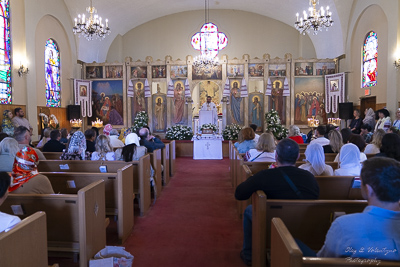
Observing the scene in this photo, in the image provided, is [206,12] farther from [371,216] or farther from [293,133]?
[371,216]

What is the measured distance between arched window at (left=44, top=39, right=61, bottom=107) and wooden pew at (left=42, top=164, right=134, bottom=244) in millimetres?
10675

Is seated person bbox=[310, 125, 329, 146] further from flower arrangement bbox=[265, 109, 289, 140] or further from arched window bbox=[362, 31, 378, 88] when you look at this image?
arched window bbox=[362, 31, 378, 88]

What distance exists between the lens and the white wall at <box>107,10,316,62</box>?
18.4m

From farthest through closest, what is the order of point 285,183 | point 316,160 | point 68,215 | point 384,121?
point 384,121
point 316,160
point 68,215
point 285,183

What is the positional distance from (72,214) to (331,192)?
9.35ft

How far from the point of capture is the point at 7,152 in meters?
4.21

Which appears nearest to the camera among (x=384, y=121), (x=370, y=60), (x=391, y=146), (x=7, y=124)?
(x=391, y=146)

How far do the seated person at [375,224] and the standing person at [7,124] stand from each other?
992 centimetres

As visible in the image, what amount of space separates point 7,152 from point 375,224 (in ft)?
14.4

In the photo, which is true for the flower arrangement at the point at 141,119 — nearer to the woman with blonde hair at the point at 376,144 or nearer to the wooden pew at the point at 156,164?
the wooden pew at the point at 156,164

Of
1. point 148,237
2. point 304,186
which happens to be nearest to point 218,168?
point 148,237

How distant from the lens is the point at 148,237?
4309 millimetres

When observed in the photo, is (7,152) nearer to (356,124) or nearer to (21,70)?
(21,70)

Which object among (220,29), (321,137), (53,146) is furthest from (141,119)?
(321,137)
